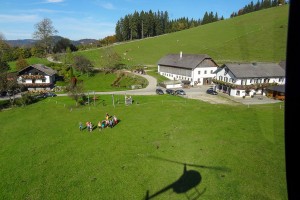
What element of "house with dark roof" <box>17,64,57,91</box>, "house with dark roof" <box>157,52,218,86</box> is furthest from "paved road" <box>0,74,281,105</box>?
"house with dark roof" <box>17,64,57,91</box>

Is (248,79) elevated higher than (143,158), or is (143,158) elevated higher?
(248,79)

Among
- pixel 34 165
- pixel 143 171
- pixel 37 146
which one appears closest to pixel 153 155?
pixel 143 171

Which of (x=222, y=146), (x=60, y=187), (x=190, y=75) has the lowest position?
(x=60, y=187)

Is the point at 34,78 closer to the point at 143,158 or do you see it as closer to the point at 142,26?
the point at 143,158

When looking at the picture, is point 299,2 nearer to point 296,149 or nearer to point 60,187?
point 296,149

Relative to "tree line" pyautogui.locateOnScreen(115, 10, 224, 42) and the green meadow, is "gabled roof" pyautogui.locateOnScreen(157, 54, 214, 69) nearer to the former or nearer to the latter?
the green meadow

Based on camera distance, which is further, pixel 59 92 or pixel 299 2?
pixel 59 92

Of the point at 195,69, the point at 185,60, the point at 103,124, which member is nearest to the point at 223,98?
the point at 195,69
